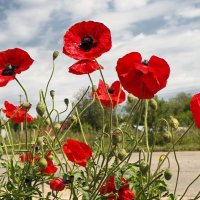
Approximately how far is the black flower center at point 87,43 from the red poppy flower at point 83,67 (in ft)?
0.19

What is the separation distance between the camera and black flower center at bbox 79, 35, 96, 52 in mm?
1421

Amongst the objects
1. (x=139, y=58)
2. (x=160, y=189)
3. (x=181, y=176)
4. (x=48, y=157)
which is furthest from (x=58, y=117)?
(x=181, y=176)

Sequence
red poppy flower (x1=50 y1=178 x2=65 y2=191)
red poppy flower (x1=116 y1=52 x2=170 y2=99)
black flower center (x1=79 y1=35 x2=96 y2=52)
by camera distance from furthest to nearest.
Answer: red poppy flower (x1=50 y1=178 x2=65 y2=191) < black flower center (x1=79 y1=35 x2=96 y2=52) < red poppy flower (x1=116 y1=52 x2=170 y2=99)

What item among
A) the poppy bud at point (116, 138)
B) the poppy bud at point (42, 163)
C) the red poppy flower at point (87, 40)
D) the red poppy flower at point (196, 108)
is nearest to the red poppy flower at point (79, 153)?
the poppy bud at point (42, 163)

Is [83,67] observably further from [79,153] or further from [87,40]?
[79,153]

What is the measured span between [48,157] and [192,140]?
10.7 meters

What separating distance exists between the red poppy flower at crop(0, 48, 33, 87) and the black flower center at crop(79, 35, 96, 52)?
21 cm

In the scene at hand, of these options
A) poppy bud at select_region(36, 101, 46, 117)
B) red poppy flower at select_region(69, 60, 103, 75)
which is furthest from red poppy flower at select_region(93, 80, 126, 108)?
red poppy flower at select_region(69, 60, 103, 75)

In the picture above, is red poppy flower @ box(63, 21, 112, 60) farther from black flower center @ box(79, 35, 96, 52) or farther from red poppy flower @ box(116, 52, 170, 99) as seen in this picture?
red poppy flower @ box(116, 52, 170, 99)

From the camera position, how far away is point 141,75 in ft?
3.93

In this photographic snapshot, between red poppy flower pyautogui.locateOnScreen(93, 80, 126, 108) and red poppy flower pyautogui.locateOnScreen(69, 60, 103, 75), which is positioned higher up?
red poppy flower pyautogui.locateOnScreen(69, 60, 103, 75)

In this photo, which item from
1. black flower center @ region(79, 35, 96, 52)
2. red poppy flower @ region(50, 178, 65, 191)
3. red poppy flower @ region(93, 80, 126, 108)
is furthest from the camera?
red poppy flower @ region(93, 80, 126, 108)

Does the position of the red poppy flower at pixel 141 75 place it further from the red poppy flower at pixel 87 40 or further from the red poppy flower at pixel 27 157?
the red poppy flower at pixel 27 157

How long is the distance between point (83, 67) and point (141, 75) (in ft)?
0.71
